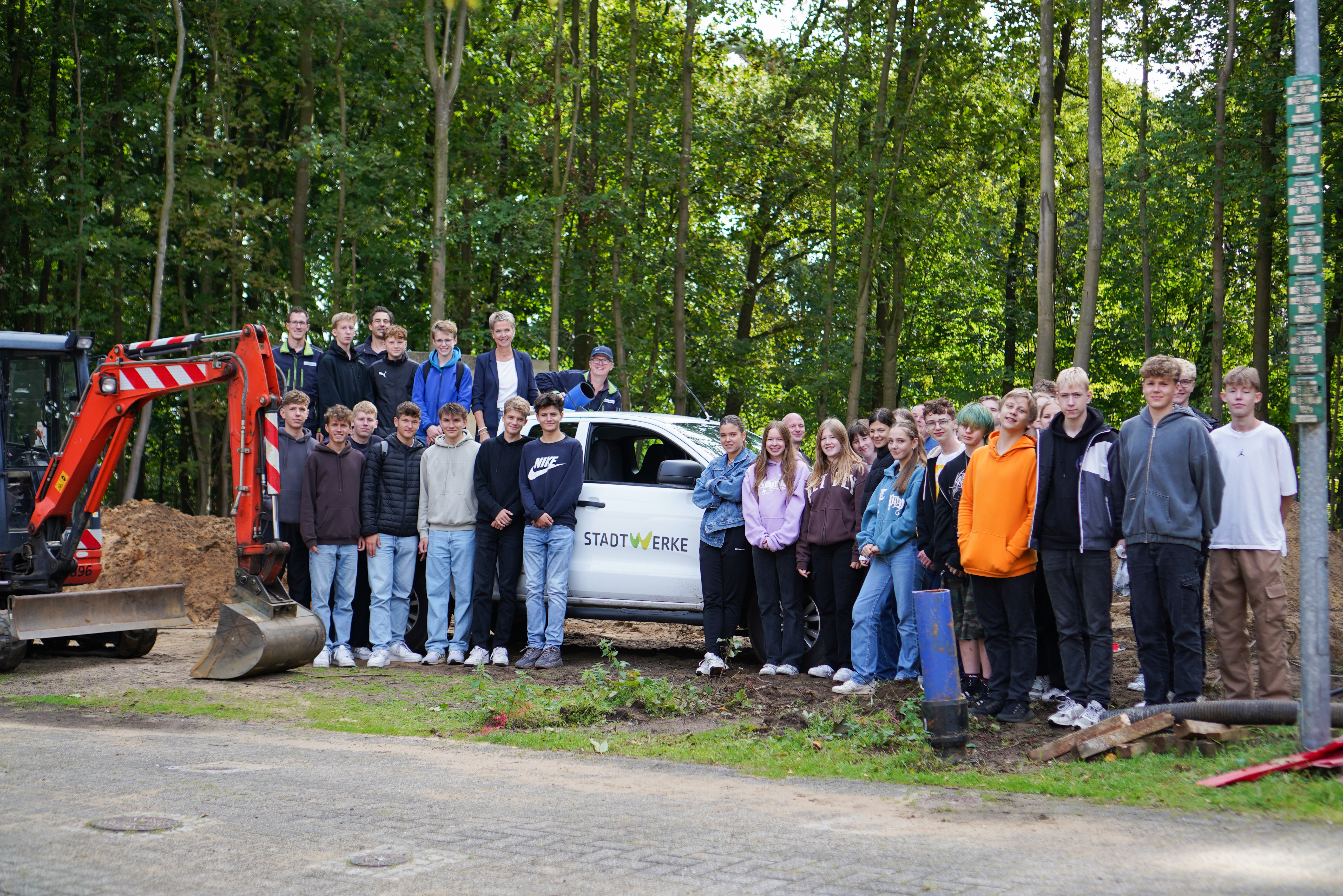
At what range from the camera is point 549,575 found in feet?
32.9

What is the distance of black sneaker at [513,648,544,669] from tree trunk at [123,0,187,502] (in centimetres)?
1319

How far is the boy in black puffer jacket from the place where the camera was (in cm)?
1029

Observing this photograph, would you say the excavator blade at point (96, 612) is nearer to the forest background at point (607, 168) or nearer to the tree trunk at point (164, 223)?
the forest background at point (607, 168)

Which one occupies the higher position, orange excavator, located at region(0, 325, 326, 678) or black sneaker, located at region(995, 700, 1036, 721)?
orange excavator, located at region(0, 325, 326, 678)

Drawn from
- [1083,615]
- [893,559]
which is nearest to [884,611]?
[893,559]

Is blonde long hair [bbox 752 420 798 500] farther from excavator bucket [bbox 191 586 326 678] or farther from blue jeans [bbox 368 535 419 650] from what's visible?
excavator bucket [bbox 191 586 326 678]

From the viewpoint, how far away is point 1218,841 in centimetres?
471

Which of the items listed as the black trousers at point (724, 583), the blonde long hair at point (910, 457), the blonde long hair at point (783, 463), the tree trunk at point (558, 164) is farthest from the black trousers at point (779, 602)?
the tree trunk at point (558, 164)

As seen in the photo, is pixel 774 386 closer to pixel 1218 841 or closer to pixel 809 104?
pixel 809 104

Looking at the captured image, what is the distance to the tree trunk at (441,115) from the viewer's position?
810 inches

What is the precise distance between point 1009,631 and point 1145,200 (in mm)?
18974

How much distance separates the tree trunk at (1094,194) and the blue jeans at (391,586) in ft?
38.9

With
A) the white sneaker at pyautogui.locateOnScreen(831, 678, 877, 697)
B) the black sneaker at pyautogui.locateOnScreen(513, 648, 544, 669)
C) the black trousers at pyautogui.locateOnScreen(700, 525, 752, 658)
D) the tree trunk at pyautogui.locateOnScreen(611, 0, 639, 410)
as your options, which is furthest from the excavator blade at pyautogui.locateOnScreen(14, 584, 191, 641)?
the tree trunk at pyautogui.locateOnScreen(611, 0, 639, 410)

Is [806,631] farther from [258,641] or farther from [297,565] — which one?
[297,565]
